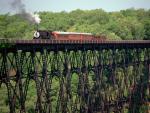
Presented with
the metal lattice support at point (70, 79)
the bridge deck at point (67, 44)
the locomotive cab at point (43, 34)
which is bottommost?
the metal lattice support at point (70, 79)

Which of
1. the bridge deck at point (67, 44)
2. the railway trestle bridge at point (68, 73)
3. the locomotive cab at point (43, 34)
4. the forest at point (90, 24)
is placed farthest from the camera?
the forest at point (90, 24)

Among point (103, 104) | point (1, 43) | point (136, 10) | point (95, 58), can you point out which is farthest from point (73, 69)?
point (136, 10)

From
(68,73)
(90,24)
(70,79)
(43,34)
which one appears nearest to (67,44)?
(68,73)

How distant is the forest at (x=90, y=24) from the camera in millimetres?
67000

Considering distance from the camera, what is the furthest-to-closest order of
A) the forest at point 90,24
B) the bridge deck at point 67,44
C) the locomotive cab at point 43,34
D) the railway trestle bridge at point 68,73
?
the forest at point 90,24, the locomotive cab at point 43,34, the bridge deck at point 67,44, the railway trestle bridge at point 68,73

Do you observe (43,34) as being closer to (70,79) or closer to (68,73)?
(68,73)

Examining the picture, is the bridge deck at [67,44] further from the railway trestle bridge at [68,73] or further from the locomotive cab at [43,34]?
the locomotive cab at [43,34]

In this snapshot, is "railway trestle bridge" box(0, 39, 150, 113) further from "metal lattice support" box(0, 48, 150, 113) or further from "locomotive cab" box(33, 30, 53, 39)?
"locomotive cab" box(33, 30, 53, 39)

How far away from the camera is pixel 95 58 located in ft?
84.7

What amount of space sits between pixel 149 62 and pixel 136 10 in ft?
192

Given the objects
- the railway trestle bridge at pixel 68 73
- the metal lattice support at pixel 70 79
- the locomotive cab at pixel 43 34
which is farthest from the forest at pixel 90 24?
the locomotive cab at pixel 43 34

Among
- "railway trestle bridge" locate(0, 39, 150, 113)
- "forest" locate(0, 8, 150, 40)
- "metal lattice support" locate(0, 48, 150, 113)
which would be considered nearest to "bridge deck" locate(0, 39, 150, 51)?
"railway trestle bridge" locate(0, 39, 150, 113)

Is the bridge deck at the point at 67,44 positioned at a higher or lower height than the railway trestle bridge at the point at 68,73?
higher

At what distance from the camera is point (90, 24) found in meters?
79.9
